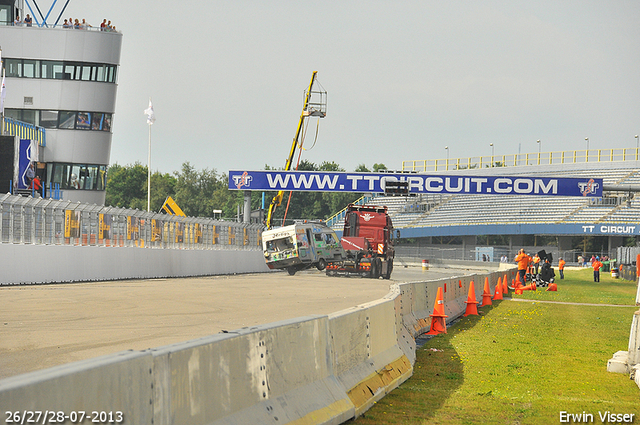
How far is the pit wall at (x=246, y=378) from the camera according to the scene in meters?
3.61

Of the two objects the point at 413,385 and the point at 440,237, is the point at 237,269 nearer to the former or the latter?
the point at 413,385

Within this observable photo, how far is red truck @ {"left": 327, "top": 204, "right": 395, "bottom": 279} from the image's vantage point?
37.2 m

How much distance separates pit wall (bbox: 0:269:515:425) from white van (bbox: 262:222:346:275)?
1081 inches

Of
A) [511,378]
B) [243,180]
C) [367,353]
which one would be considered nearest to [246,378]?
[367,353]

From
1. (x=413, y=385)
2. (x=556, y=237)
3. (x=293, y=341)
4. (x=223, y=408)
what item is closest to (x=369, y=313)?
(x=413, y=385)

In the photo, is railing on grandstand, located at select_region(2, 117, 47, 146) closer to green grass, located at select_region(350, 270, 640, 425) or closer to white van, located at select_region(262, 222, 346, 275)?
white van, located at select_region(262, 222, 346, 275)

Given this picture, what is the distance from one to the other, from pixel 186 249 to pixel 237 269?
19.9 feet

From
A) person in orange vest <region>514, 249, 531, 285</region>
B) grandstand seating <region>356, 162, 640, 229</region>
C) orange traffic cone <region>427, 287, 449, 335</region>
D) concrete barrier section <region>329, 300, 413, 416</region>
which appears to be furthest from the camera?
grandstand seating <region>356, 162, 640, 229</region>

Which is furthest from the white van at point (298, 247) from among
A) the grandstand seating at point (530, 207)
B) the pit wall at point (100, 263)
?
the grandstand seating at point (530, 207)

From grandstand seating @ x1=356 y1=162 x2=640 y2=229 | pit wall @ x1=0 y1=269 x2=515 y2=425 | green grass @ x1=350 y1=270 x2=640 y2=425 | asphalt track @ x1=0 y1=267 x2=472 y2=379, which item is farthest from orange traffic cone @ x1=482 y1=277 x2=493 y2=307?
grandstand seating @ x1=356 y1=162 x2=640 y2=229

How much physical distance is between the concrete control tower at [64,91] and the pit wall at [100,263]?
64.7 feet

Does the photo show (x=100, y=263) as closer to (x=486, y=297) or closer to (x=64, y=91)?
(x=486, y=297)

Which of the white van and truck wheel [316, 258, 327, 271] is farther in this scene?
truck wheel [316, 258, 327, 271]

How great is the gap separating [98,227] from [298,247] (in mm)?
12449
